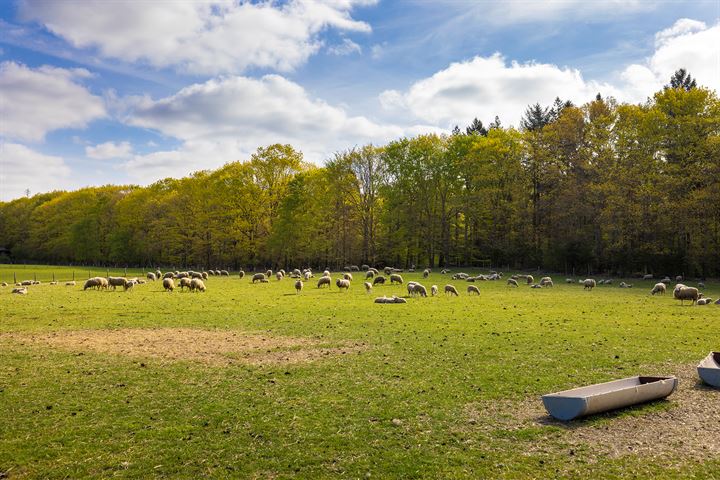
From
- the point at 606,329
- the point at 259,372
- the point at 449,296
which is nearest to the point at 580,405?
the point at 259,372

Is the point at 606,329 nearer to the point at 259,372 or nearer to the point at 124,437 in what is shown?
the point at 259,372

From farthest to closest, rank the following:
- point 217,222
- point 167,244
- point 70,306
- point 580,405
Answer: point 167,244 → point 217,222 → point 70,306 → point 580,405

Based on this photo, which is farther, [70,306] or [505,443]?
[70,306]

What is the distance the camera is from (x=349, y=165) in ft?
256

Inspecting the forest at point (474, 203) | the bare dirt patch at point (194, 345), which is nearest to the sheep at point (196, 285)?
the bare dirt patch at point (194, 345)

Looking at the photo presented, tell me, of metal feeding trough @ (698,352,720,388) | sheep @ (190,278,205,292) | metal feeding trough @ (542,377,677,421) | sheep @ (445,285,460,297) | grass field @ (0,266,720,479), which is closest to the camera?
grass field @ (0,266,720,479)

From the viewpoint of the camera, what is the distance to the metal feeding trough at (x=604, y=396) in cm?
908

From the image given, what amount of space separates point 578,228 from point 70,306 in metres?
54.3

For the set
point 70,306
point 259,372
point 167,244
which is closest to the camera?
point 259,372

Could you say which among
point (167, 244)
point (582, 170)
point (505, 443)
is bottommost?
point (505, 443)

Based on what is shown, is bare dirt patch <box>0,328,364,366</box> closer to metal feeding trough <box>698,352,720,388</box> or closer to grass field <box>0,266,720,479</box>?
grass field <box>0,266,720,479</box>

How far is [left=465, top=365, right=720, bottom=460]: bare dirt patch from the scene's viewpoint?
7949 mm

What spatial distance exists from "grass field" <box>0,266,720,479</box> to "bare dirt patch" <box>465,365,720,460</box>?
0.04 metres

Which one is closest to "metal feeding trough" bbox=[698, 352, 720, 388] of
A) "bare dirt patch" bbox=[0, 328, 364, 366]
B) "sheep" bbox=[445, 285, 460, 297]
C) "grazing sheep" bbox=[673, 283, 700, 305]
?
"bare dirt patch" bbox=[0, 328, 364, 366]
